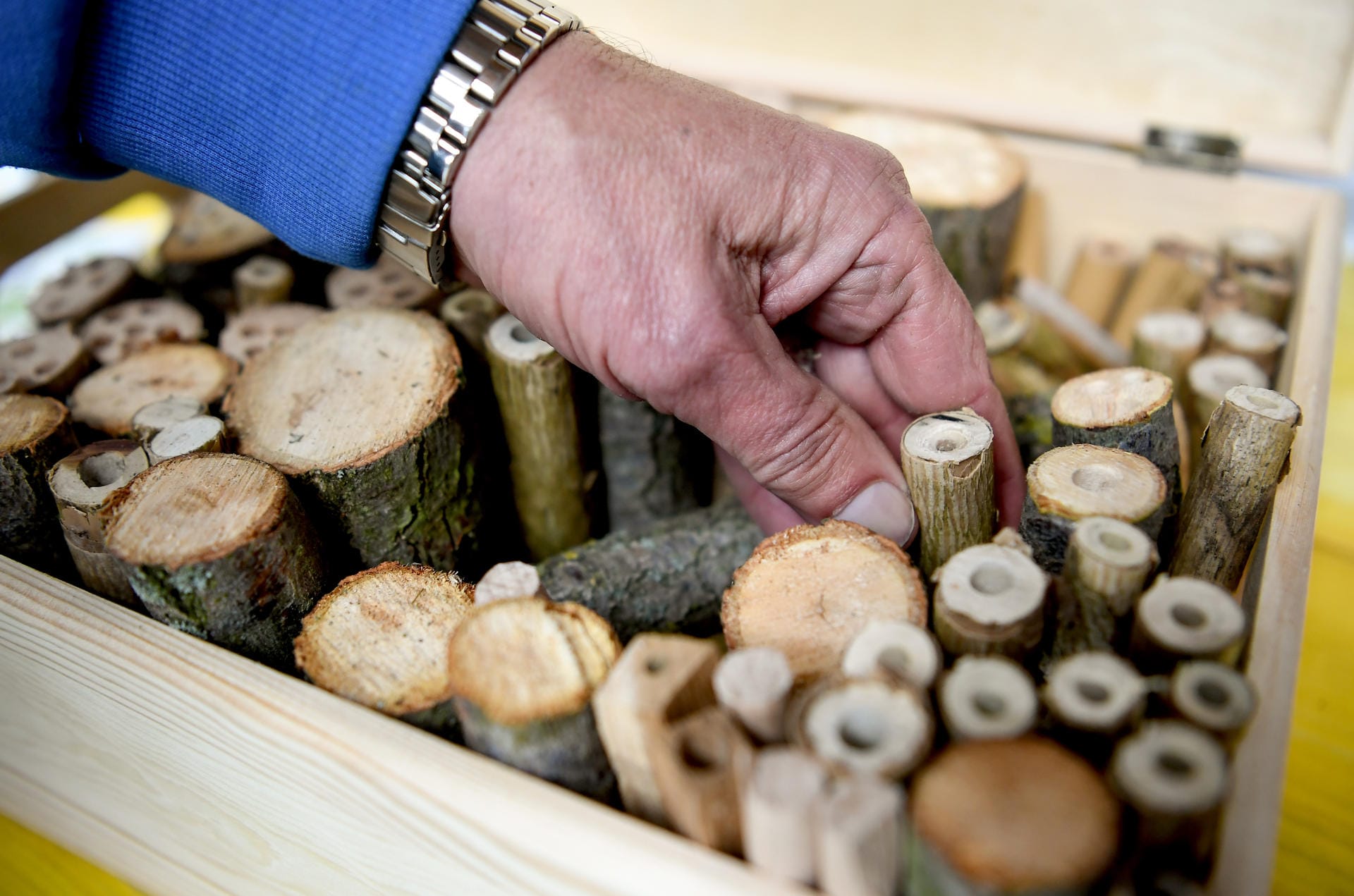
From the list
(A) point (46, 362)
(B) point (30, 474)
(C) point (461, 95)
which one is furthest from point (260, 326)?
(C) point (461, 95)

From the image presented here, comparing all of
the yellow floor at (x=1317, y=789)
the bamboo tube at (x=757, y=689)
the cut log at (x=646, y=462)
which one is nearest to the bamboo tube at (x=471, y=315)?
the cut log at (x=646, y=462)

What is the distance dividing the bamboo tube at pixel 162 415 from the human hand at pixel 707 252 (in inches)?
14.2

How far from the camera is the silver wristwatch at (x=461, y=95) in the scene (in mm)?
765

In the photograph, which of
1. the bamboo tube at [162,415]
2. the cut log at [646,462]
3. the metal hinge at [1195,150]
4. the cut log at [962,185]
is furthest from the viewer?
the metal hinge at [1195,150]

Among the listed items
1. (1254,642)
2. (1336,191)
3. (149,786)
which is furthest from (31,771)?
(1336,191)

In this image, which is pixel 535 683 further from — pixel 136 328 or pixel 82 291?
pixel 82 291

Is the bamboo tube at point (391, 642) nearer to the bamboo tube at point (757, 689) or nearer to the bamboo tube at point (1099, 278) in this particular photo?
the bamboo tube at point (757, 689)

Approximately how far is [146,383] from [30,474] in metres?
0.19

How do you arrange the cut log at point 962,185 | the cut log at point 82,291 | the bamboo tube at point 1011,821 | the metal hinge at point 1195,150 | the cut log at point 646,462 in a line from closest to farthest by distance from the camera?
the bamboo tube at point 1011,821, the cut log at point 646,462, the cut log at point 82,291, the cut log at point 962,185, the metal hinge at point 1195,150

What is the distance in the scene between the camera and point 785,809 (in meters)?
0.56

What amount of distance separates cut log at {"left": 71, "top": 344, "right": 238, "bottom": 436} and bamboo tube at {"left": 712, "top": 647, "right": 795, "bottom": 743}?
29.7 inches

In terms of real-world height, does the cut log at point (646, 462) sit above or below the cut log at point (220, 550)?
below

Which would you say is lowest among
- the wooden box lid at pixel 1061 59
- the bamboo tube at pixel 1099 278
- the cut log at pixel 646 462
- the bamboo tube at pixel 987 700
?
the cut log at pixel 646 462

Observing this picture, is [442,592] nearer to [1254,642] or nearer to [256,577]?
[256,577]
